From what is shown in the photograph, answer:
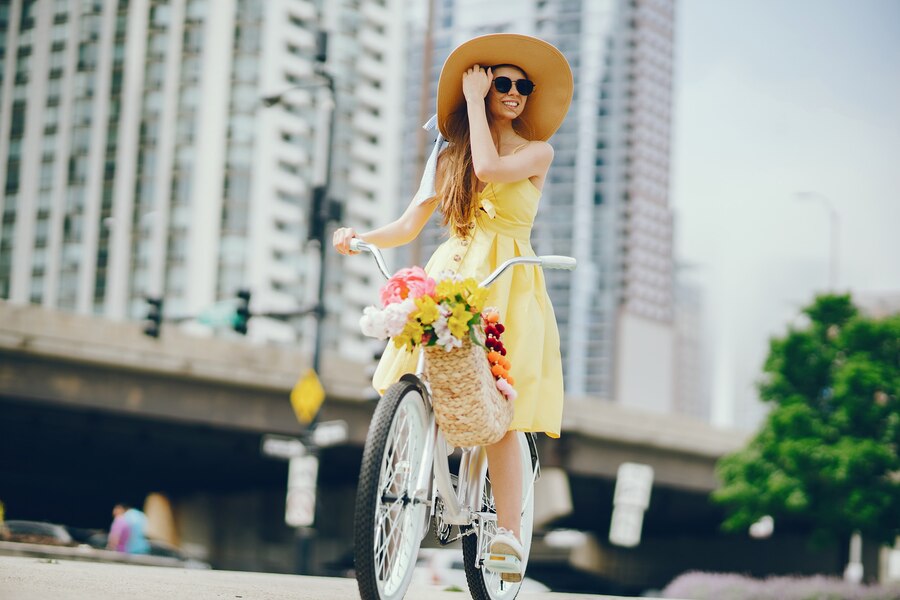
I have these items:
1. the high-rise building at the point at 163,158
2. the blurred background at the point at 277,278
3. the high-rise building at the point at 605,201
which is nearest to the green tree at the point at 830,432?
the blurred background at the point at 277,278

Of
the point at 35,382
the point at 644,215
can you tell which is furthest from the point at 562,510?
the point at 644,215

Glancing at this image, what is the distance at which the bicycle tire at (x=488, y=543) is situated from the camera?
4852 mm

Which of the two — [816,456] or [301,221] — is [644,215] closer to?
[301,221]

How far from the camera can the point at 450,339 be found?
4188mm

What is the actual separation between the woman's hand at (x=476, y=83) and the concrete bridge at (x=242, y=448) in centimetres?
992

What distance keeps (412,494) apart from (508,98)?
1.58 meters

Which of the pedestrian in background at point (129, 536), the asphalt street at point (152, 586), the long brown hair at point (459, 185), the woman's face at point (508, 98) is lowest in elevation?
the pedestrian in background at point (129, 536)

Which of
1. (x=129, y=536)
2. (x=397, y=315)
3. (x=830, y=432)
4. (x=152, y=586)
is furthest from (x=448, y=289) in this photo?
(x=830, y=432)

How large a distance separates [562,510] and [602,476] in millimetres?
3572

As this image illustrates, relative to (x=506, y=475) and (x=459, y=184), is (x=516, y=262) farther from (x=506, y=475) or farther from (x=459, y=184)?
(x=506, y=475)

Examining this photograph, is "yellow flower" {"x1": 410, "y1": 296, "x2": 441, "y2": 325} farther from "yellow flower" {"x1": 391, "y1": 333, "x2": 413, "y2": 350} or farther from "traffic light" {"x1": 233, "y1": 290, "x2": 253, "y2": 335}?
"traffic light" {"x1": 233, "y1": 290, "x2": 253, "y2": 335}

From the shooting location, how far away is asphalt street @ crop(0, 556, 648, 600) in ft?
13.9

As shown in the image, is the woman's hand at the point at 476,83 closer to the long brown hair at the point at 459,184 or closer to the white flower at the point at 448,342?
the long brown hair at the point at 459,184

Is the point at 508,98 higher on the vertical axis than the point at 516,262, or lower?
higher
